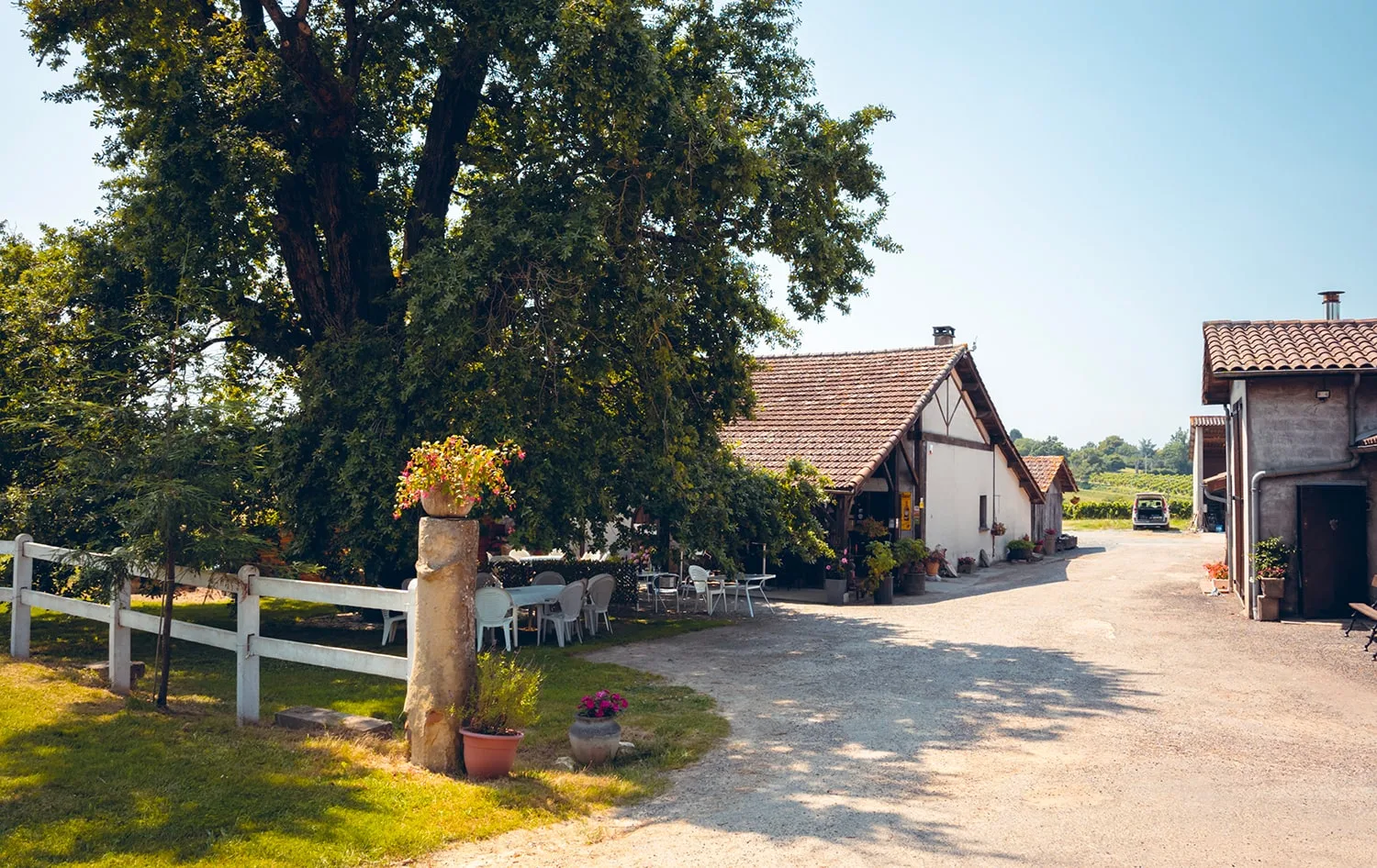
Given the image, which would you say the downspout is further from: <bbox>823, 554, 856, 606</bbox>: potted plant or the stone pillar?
the stone pillar

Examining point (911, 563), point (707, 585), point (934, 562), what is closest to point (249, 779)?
point (707, 585)

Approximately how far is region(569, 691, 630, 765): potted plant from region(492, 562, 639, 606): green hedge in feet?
28.7

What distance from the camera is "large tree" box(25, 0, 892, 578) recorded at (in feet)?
36.2

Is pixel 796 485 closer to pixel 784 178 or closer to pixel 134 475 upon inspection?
pixel 784 178

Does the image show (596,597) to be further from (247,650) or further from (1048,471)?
(1048,471)

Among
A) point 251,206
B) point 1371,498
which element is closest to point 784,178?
point 251,206

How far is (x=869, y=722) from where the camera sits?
8.48m

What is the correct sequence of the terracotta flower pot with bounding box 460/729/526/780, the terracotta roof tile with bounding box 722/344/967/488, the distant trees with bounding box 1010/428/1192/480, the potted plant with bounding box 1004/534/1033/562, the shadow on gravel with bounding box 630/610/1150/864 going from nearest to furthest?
the shadow on gravel with bounding box 630/610/1150/864 → the terracotta flower pot with bounding box 460/729/526/780 → the terracotta roof tile with bounding box 722/344/967/488 → the potted plant with bounding box 1004/534/1033/562 → the distant trees with bounding box 1010/428/1192/480

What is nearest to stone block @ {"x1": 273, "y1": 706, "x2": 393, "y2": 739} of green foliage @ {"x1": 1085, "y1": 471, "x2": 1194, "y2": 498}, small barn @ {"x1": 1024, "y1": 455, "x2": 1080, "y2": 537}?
small barn @ {"x1": 1024, "y1": 455, "x2": 1080, "y2": 537}

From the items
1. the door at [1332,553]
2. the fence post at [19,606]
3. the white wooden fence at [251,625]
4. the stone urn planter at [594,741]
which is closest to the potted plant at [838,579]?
the door at [1332,553]

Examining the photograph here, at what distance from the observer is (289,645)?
735cm

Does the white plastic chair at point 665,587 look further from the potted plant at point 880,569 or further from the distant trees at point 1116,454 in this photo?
the distant trees at point 1116,454

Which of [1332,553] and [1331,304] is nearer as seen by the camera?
[1332,553]

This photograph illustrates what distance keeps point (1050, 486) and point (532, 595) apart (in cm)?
2888
